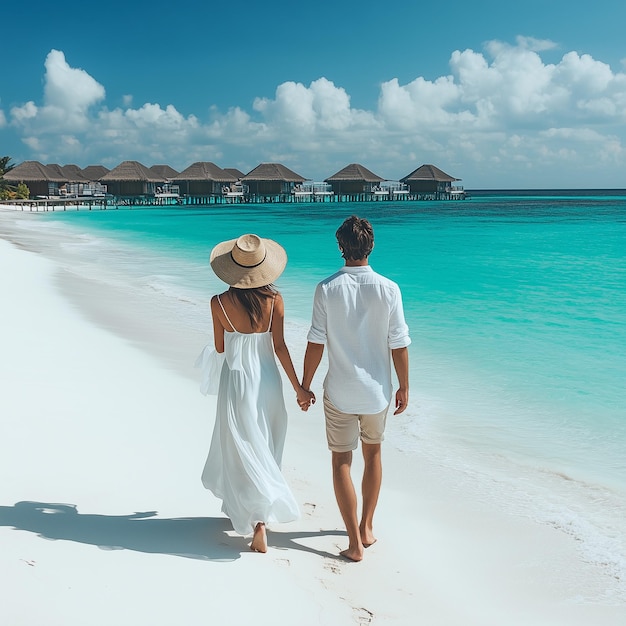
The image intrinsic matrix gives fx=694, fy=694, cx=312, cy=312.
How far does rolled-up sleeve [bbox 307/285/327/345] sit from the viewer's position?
2.71 meters

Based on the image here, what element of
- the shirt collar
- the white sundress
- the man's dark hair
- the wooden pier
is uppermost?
the wooden pier

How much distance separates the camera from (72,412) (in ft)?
14.3

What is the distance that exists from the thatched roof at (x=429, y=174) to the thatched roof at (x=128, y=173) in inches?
1226

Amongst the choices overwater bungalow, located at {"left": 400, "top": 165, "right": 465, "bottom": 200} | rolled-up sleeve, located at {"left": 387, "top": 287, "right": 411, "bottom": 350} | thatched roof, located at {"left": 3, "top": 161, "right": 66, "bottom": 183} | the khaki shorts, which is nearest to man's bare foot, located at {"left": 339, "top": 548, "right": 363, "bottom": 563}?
the khaki shorts

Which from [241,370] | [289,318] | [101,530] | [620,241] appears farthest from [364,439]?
[620,241]

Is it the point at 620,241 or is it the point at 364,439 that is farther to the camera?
the point at 620,241

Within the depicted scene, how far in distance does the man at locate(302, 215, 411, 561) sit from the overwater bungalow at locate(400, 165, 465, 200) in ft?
254

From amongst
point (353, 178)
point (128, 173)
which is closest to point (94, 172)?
point (128, 173)

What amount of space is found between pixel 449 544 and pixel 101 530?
157 cm

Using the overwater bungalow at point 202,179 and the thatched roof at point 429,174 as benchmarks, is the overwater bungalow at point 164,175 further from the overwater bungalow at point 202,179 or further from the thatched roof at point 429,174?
the thatched roof at point 429,174

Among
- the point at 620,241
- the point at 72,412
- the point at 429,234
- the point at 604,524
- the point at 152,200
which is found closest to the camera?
the point at 604,524

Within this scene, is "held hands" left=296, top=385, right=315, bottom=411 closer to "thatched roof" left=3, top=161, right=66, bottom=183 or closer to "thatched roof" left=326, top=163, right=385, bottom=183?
"thatched roof" left=3, top=161, right=66, bottom=183

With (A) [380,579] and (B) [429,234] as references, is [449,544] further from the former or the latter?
(B) [429,234]

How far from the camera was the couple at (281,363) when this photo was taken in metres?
2.70
